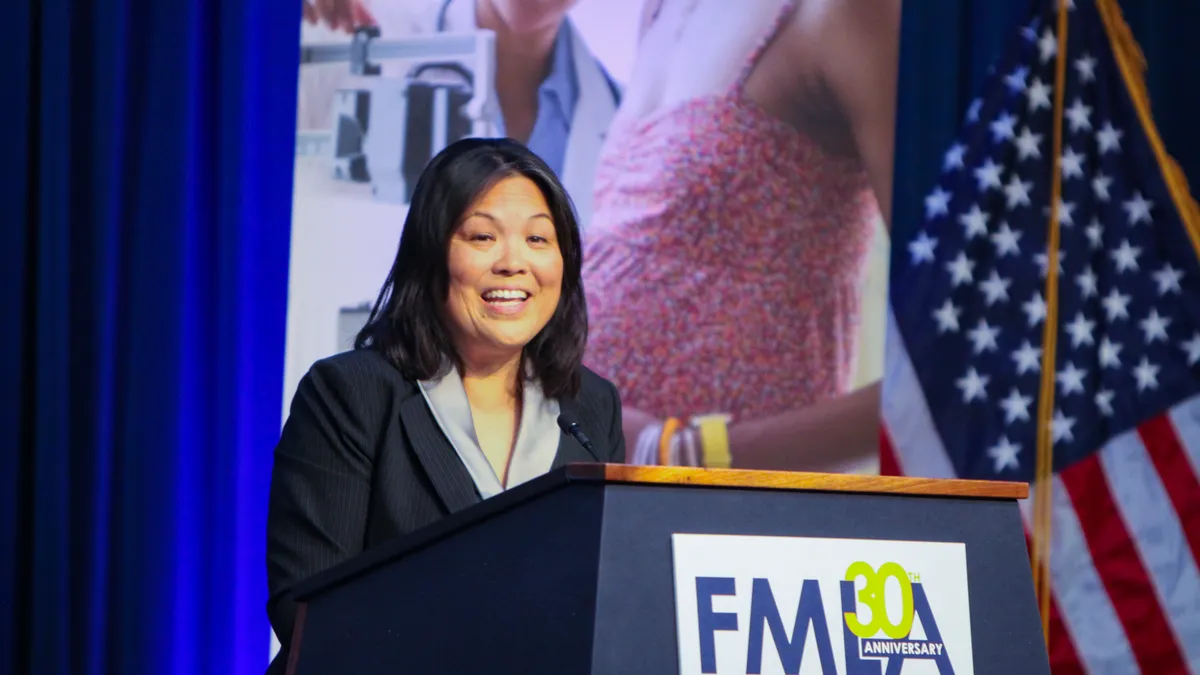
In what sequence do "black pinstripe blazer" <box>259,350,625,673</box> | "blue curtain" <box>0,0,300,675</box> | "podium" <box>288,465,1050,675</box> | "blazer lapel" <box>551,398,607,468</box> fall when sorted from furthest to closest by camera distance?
"blue curtain" <box>0,0,300,675</box>, "blazer lapel" <box>551,398,607,468</box>, "black pinstripe blazer" <box>259,350,625,673</box>, "podium" <box>288,465,1050,675</box>

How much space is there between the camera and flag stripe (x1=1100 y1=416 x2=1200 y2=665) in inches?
150

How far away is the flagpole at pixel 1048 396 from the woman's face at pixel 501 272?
2229mm

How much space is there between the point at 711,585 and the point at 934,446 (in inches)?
108

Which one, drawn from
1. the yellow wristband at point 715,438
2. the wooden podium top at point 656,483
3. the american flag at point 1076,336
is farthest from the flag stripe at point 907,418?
the wooden podium top at point 656,483

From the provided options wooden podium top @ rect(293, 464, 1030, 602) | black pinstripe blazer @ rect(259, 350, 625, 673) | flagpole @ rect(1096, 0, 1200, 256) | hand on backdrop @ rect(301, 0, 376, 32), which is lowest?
wooden podium top @ rect(293, 464, 1030, 602)

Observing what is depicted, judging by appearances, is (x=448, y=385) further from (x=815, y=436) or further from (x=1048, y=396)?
(x=1048, y=396)

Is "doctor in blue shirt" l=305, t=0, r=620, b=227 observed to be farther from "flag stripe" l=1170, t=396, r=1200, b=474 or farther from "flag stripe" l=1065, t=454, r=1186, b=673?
"flag stripe" l=1170, t=396, r=1200, b=474

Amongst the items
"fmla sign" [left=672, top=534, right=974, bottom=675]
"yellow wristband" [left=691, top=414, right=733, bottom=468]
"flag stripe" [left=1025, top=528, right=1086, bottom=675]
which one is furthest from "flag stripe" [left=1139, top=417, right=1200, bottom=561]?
"fmla sign" [left=672, top=534, right=974, bottom=675]

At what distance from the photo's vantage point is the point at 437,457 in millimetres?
1922

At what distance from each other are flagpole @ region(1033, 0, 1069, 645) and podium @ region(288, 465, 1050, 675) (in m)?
2.48

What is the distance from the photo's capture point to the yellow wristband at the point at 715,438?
3801 mm

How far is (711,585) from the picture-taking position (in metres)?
1.28

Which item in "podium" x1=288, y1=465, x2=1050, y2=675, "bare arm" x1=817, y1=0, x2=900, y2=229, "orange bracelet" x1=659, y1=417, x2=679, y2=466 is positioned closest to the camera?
"podium" x1=288, y1=465, x2=1050, y2=675

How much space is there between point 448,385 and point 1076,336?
248cm
